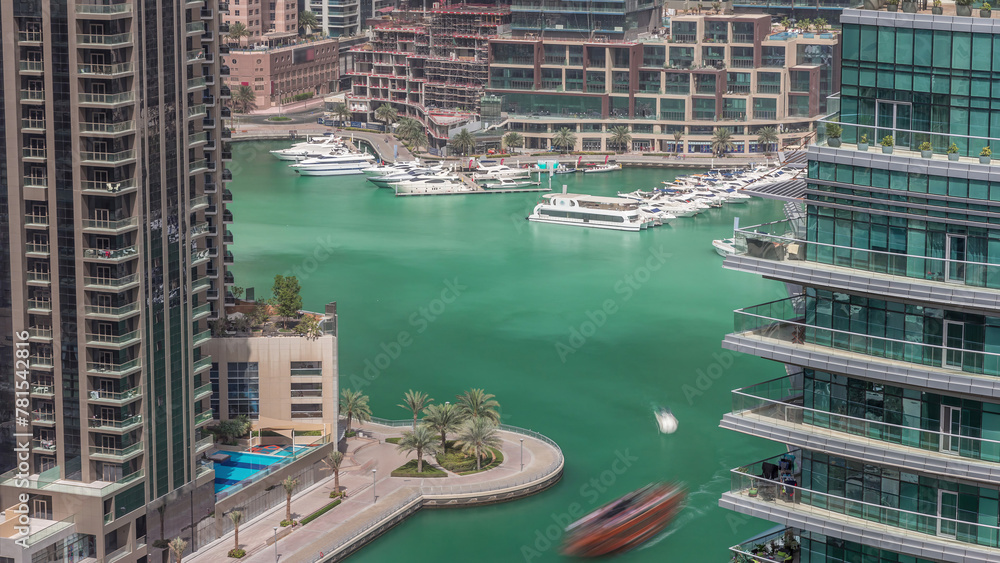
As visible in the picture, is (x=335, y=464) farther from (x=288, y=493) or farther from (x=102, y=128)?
(x=102, y=128)

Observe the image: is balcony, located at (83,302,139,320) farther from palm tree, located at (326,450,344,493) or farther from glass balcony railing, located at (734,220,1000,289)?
glass balcony railing, located at (734,220,1000,289)

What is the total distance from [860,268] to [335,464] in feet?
194

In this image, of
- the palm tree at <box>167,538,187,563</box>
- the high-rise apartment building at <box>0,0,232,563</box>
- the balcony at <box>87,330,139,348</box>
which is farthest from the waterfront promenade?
the balcony at <box>87,330,139,348</box>

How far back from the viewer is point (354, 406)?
101 m

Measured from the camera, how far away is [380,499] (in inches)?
3629

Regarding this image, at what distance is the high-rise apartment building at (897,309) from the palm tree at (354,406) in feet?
211

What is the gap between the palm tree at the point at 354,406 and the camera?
332ft

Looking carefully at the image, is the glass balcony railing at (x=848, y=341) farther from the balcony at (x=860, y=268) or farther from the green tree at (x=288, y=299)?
the green tree at (x=288, y=299)

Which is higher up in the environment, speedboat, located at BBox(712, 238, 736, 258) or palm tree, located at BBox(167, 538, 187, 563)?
speedboat, located at BBox(712, 238, 736, 258)

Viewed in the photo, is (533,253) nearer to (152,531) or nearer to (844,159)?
(152,531)

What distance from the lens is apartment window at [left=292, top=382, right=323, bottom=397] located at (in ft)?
310

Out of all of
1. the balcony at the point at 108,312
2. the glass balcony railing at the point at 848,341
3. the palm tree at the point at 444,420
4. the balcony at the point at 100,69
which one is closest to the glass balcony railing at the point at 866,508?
the glass balcony railing at the point at 848,341

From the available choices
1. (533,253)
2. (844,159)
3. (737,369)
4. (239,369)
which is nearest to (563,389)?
(737,369)

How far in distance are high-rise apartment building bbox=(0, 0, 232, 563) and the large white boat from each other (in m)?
106
